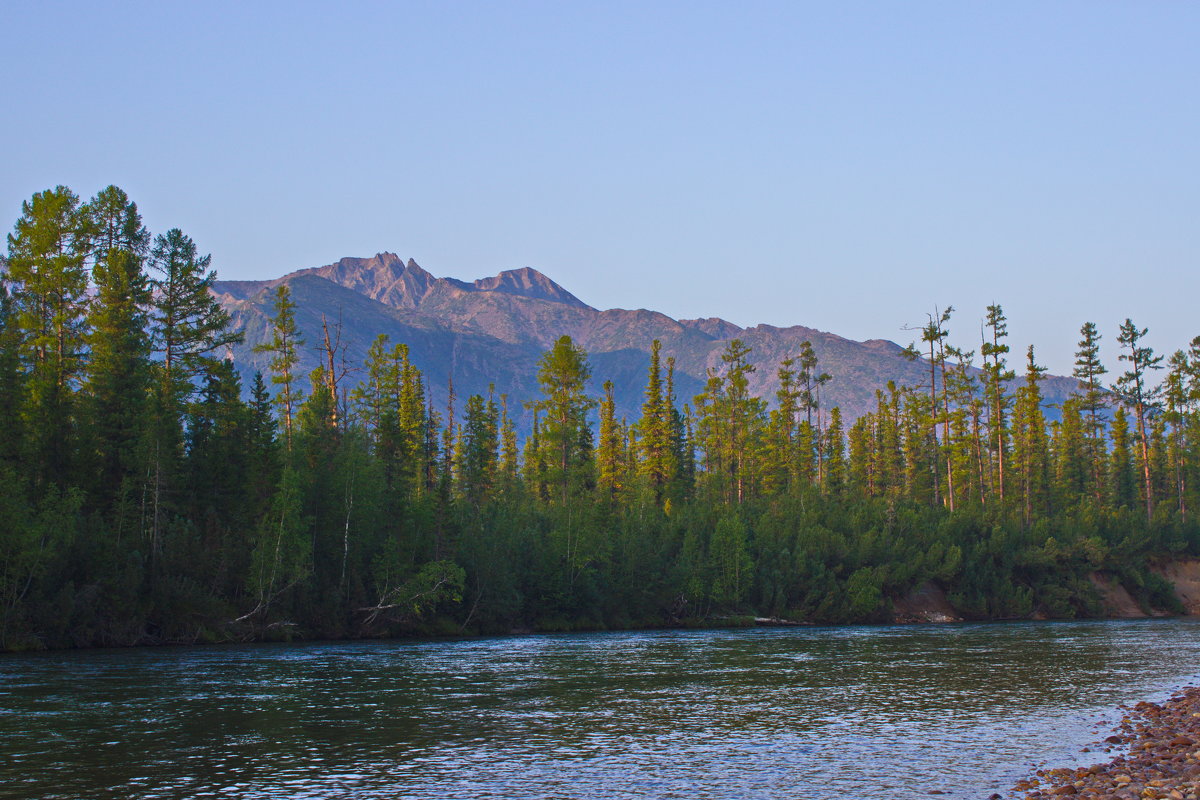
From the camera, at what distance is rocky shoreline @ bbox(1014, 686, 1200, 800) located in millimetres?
13734

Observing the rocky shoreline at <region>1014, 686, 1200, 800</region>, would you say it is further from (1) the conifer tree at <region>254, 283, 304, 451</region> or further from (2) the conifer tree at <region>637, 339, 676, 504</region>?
(2) the conifer tree at <region>637, 339, 676, 504</region>

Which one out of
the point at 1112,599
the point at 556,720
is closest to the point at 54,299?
the point at 556,720

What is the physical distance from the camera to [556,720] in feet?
75.5

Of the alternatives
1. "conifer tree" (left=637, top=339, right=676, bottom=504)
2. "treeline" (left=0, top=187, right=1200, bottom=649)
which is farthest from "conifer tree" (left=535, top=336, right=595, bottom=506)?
"conifer tree" (left=637, top=339, right=676, bottom=504)

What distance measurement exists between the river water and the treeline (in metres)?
5.19

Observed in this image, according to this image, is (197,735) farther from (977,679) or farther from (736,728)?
(977,679)

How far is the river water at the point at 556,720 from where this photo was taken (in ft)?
53.1

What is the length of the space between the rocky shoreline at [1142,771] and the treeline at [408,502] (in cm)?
3488

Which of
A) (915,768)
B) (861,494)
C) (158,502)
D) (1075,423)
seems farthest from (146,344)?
(1075,423)

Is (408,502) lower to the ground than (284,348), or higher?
lower

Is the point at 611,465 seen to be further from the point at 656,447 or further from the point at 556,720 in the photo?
the point at 556,720

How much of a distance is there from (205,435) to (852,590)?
4023cm

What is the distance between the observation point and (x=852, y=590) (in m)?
65.1

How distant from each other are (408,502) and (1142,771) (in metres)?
43.5
